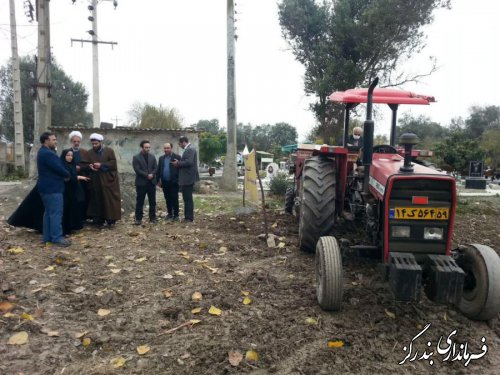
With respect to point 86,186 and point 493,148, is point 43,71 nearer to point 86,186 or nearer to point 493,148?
point 86,186

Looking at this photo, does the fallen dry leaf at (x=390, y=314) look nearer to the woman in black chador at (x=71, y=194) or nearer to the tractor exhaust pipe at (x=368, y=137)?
the tractor exhaust pipe at (x=368, y=137)

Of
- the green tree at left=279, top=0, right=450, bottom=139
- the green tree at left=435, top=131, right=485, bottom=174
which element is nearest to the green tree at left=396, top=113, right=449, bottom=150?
the green tree at left=435, top=131, right=485, bottom=174

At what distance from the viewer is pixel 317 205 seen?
17.5ft

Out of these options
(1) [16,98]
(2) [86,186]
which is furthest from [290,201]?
(1) [16,98]

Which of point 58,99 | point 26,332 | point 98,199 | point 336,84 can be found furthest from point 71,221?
point 58,99

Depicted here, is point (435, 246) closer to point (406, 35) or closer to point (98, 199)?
point (98, 199)

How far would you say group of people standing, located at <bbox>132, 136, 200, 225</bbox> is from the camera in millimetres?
8398

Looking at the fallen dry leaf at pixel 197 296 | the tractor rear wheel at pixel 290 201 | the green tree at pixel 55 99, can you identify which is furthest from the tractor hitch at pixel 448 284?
the green tree at pixel 55 99

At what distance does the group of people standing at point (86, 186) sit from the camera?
256 inches

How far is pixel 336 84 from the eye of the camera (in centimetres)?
2009

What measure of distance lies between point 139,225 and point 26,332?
4810 millimetres

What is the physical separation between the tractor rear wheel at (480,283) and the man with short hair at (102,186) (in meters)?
5.96

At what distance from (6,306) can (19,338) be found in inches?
28.3

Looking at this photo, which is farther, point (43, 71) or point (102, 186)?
point (43, 71)
